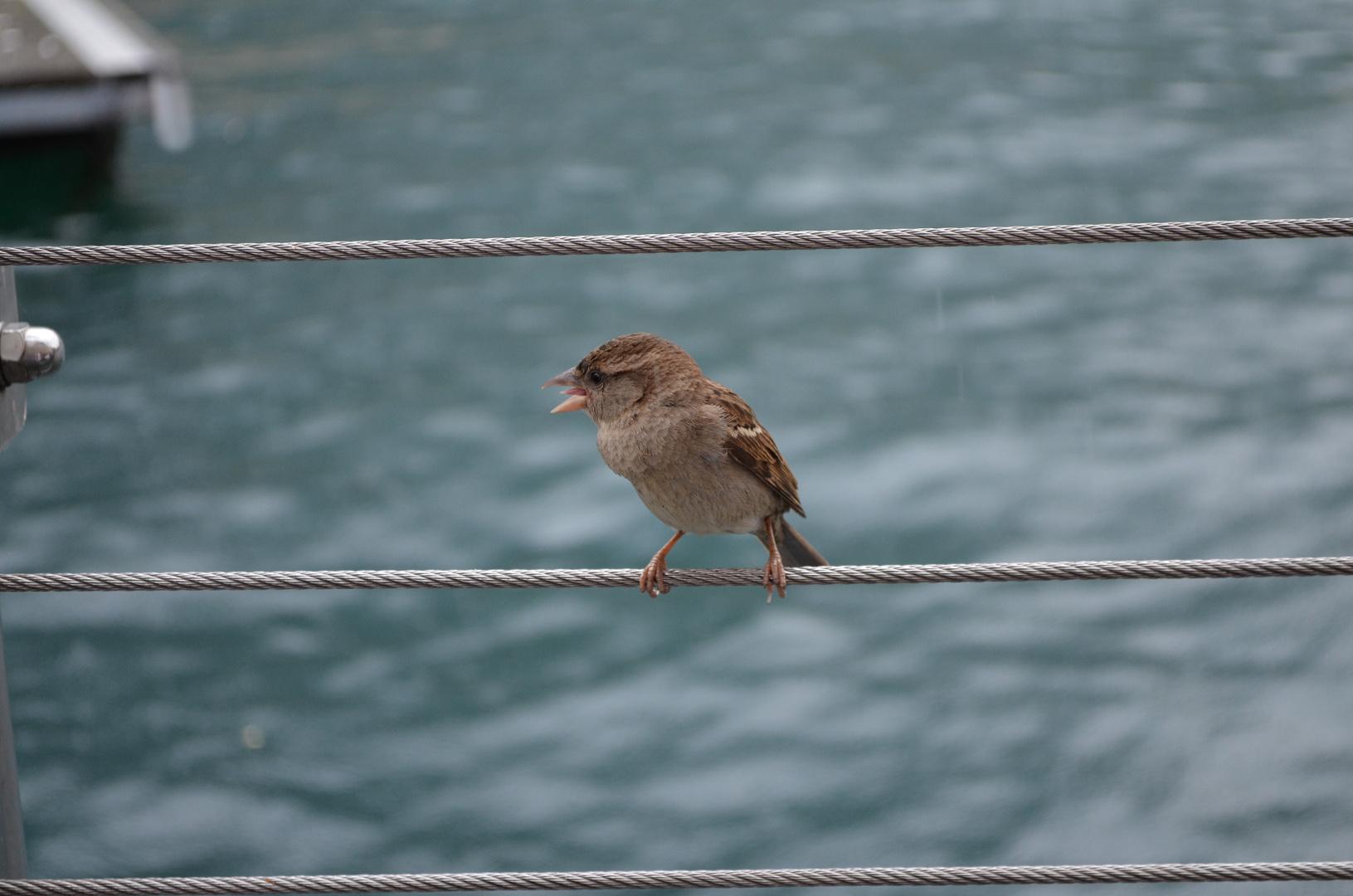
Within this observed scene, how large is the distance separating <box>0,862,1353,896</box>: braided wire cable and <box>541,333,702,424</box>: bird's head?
120 cm

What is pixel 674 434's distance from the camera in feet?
9.35

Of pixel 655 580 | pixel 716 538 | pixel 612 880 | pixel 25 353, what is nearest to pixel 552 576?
pixel 612 880

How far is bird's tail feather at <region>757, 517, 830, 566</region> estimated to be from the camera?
124 inches

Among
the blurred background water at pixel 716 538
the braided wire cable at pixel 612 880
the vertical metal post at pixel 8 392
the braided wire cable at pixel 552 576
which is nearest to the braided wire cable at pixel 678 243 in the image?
the vertical metal post at pixel 8 392

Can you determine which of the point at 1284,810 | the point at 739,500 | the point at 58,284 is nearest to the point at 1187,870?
the point at 739,500

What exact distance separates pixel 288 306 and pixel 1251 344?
27.2ft

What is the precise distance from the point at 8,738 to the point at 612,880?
93 cm

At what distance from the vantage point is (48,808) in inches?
257

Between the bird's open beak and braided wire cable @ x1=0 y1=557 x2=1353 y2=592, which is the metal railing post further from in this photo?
the bird's open beak

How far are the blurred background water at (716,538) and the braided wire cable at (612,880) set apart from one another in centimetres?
442

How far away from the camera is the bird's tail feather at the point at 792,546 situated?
3158mm

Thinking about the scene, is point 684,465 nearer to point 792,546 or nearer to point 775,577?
point 775,577

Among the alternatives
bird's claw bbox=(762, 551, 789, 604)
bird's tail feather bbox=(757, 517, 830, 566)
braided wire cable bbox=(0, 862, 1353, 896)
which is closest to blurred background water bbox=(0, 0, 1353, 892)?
bird's tail feather bbox=(757, 517, 830, 566)

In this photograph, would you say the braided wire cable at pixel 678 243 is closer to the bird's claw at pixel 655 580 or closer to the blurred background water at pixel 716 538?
the bird's claw at pixel 655 580
